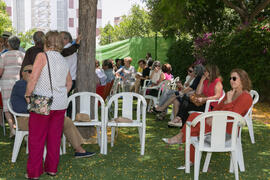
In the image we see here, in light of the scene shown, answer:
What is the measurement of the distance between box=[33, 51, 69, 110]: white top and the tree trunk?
2051mm

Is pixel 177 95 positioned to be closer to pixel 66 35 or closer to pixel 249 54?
pixel 66 35

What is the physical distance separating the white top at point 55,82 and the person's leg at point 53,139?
0.13 meters

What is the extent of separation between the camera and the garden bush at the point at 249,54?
Answer: 10641 mm

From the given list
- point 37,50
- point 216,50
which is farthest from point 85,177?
point 216,50

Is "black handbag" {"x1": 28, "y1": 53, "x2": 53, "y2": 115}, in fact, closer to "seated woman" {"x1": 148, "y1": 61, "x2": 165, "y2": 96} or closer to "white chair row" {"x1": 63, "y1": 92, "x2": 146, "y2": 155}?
"white chair row" {"x1": 63, "y1": 92, "x2": 146, "y2": 155}

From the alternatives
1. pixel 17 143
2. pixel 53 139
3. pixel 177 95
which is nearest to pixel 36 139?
pixel 53 139

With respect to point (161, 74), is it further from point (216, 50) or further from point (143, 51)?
point (143, 51)

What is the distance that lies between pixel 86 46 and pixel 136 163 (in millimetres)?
2250

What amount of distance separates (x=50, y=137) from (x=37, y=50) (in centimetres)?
217

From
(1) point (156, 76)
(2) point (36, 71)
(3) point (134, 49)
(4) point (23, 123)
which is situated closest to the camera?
(2) point (36, 71)

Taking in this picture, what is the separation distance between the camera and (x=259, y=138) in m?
6.72

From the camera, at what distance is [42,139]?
162 inches

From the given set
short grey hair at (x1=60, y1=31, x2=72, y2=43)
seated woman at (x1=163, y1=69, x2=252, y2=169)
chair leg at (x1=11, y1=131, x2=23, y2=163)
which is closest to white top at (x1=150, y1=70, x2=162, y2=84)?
short grey hair at (x1=60, y1=31, x2=72, y2=43)

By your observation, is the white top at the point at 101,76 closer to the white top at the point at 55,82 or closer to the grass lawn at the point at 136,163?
the grass lawn at the point at 136,163
